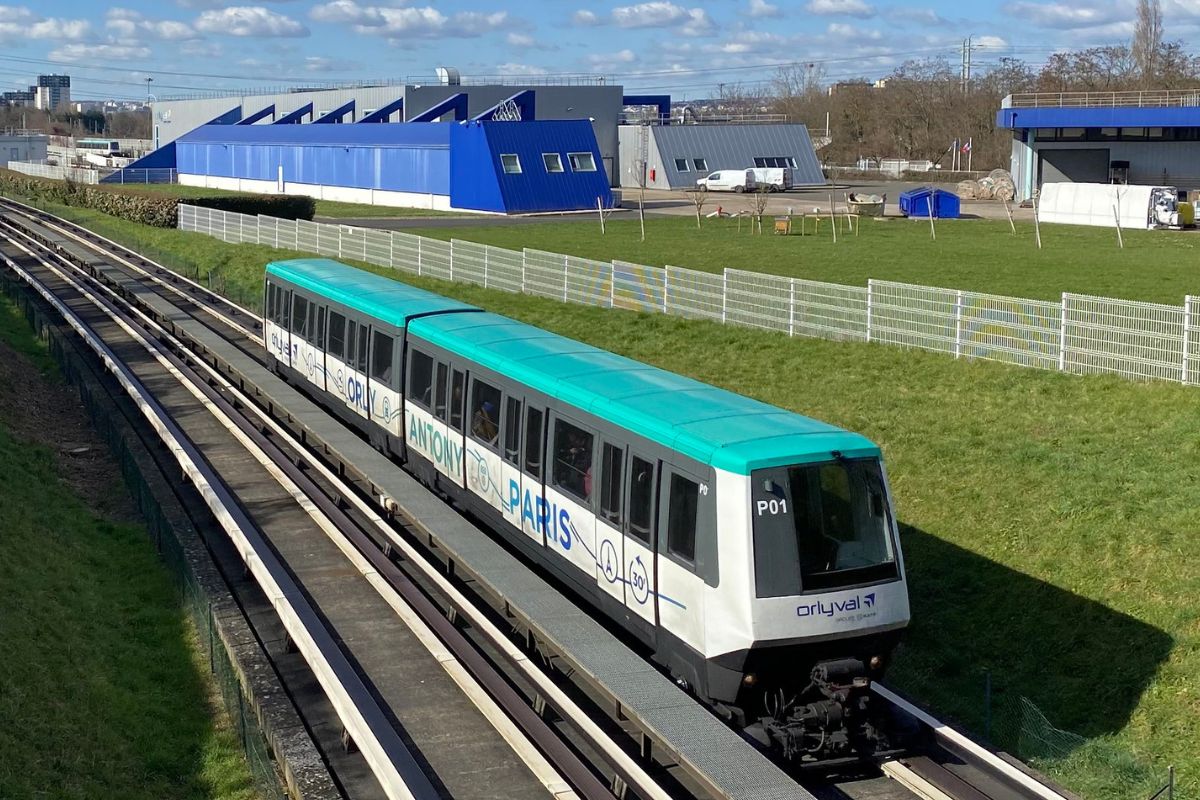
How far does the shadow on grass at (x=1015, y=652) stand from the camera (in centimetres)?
1277

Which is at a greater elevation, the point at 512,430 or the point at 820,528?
the point at 512,430

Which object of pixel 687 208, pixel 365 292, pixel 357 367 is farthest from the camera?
pixel 687 208

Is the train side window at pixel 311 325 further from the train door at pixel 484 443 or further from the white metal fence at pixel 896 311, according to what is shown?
the white metal fence at pixel 896 311

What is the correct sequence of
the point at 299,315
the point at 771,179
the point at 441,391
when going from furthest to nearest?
the point at 771,179 < the point at 299,315 < the point at 441,391

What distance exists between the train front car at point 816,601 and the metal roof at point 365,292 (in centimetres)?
905

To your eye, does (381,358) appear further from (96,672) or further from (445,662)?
(445,662)

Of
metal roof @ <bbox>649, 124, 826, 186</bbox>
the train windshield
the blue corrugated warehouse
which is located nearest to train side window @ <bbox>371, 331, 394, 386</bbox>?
the train windshield

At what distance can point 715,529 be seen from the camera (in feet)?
34.3

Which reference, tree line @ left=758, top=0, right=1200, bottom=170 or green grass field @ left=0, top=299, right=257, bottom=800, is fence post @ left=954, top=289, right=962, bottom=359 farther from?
tree line @ left=758, top=0, right=1200, bottom=170

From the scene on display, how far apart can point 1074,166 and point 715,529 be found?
218ft

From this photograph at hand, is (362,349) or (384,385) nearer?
(384,385)

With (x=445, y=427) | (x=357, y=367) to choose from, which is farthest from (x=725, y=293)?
(x=445, y=427)

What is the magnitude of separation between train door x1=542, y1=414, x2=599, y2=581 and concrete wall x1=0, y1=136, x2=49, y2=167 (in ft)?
436

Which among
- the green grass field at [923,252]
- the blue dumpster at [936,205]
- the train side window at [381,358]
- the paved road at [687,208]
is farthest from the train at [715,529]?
the blue dumpster at [936,205]
